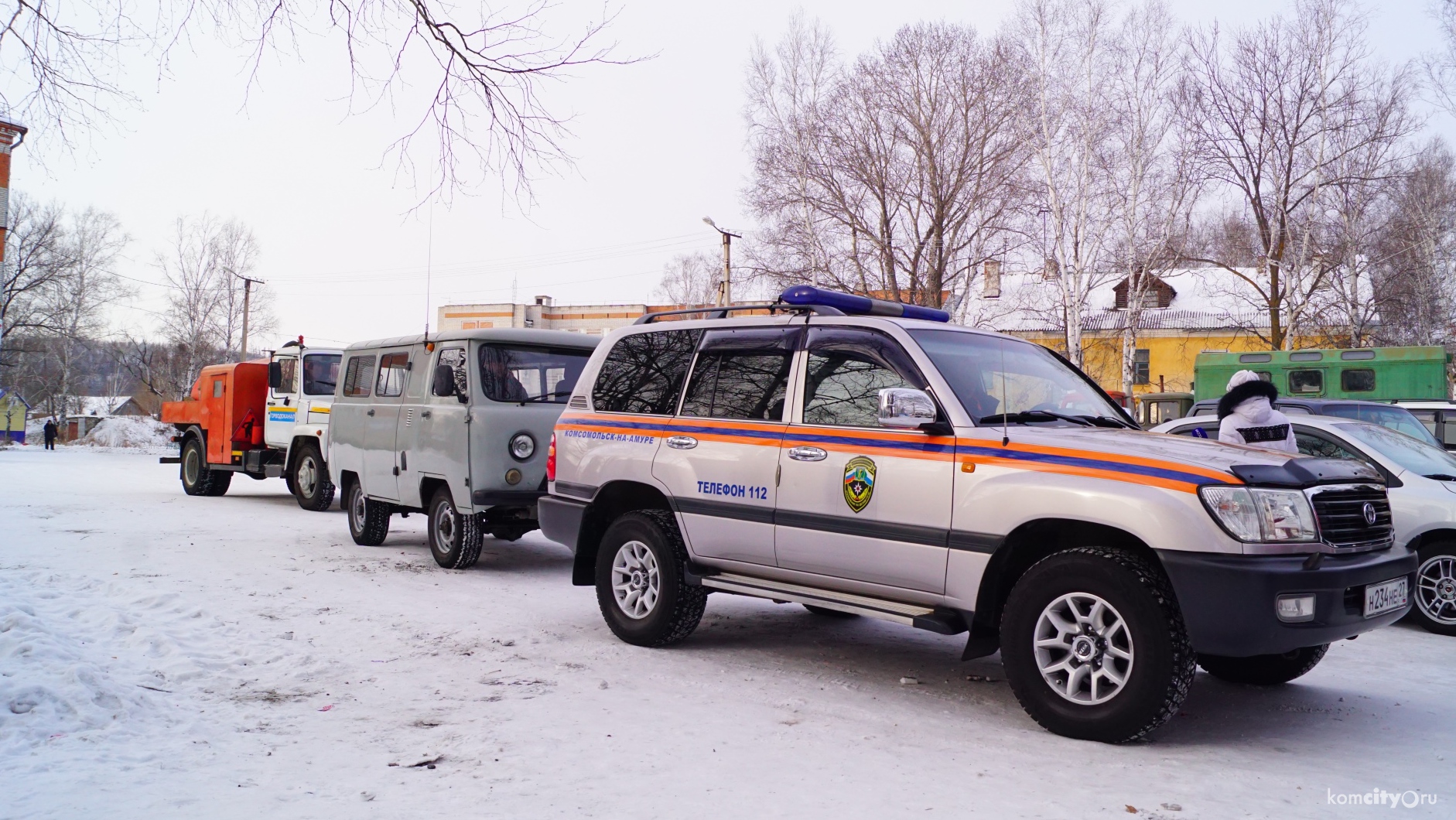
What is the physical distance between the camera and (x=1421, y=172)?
30656 mm

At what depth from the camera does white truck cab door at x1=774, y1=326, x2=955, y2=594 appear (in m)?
5.18

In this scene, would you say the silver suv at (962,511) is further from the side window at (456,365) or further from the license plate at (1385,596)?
the side window at (456,365)

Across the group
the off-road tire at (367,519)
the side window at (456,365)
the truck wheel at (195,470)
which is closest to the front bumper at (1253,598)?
the side window at (456,365)

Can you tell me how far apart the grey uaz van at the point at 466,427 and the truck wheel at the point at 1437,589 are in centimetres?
728

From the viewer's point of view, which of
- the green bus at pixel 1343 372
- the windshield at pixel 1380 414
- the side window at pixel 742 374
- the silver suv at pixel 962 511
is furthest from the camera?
the green bus at pixel 1343 372

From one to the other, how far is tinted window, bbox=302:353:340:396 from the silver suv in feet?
33.6

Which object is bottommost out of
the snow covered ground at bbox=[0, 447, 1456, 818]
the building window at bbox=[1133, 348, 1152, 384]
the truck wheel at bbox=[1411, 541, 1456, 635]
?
the snow covered ground at bbox=[0, 447, 1456, 818]

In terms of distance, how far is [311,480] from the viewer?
16094 mm

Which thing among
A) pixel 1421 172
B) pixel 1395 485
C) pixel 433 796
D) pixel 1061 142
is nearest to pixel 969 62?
pixel 1061 142

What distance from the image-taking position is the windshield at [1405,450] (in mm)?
7914

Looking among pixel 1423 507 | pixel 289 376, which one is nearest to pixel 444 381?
→ pixel 289 376

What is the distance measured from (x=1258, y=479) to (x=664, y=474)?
11.3 ft

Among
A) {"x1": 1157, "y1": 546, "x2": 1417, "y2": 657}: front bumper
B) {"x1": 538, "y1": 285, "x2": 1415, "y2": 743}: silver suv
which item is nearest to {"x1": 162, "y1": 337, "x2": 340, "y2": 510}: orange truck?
{"x1": 538, "y1": 285, "x2": 1415, "y2": 743}: silver suv

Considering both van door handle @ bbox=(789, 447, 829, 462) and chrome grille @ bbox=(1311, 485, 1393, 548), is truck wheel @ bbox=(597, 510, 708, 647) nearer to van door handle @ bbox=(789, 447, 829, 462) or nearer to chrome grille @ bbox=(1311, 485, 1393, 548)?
van door handle @ bbox=(789, 447, 829, 462)
